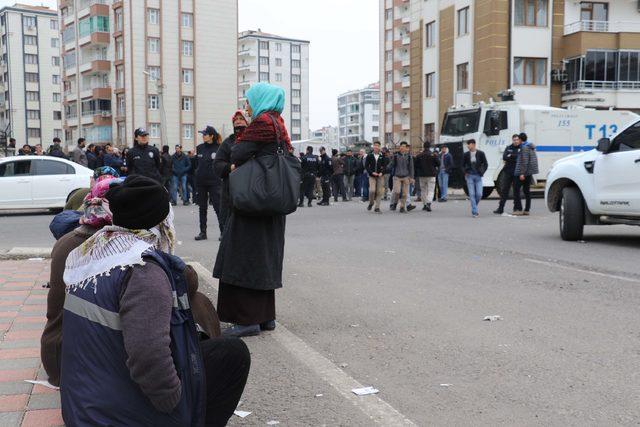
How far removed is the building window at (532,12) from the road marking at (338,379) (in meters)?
37.1

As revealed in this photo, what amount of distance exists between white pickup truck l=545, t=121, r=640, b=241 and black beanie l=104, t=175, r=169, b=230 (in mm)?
9045

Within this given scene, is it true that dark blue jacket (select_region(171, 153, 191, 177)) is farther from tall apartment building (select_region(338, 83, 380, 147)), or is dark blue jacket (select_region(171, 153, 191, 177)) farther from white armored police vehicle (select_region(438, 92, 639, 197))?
tall apartment building (select_region(338, 83, 380, 147))

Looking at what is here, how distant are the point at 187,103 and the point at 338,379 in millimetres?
68282

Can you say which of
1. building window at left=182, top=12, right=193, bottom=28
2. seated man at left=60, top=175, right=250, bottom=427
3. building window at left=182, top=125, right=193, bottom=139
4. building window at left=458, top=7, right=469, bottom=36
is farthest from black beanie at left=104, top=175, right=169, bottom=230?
building window at left=182, top=12, right=193, bottom=28

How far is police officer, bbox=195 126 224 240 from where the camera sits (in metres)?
11.3

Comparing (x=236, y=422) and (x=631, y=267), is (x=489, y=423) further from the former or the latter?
(x=631, y=267)

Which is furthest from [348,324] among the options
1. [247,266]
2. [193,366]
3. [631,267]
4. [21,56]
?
[21,56]

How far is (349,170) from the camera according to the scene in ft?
83.5

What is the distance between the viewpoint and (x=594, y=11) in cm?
4075

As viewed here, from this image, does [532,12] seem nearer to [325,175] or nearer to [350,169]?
[350,169]

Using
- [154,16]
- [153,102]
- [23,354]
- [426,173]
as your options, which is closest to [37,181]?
[426,173]

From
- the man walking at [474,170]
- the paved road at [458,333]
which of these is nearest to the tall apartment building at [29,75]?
the man walking at [474,170]

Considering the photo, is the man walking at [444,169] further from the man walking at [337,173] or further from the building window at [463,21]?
the building window at [463,21]

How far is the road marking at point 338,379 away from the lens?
364cm
